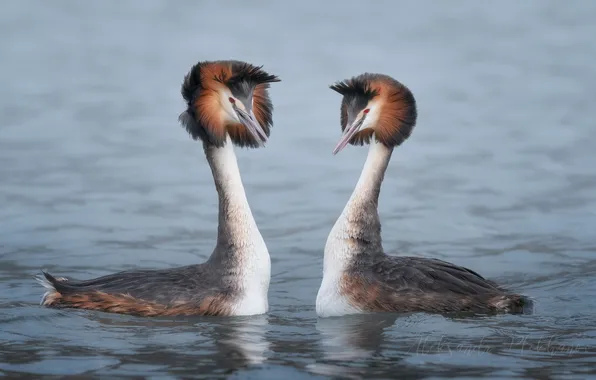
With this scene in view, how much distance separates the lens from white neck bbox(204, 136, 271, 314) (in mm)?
10172

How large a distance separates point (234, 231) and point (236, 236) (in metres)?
0.05

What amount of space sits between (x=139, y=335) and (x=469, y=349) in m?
2.41

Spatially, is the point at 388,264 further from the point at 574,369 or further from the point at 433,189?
the point at 433,189

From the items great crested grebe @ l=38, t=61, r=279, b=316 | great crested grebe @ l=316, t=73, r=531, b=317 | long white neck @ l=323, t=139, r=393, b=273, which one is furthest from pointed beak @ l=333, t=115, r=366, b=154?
great crested grebe @ l=38, t=61, r=279, b=316

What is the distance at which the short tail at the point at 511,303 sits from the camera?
10008mm

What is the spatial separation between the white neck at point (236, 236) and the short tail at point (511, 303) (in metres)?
1.90

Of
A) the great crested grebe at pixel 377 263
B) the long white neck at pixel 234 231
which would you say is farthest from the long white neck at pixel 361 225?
the long white neck at pixel 234 231

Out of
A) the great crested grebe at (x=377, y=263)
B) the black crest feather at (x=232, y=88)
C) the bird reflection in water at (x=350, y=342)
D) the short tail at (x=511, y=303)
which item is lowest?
the bird reflection in water at (x=350, y=342)

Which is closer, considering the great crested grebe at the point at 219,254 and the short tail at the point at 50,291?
the great crested grebe at the point at 219,254

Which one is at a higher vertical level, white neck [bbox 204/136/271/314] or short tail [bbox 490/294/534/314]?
white neck [bbox 204/136/271/314]

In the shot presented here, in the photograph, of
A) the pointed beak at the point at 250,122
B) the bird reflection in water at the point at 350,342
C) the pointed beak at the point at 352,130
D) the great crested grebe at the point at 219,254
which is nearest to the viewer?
the bird reflection in water at the point at 350,342

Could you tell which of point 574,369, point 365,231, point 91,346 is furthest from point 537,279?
point 91,346

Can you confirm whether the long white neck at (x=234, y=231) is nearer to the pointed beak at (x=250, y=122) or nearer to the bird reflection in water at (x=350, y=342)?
the pointed beak at (x=250, y=122)

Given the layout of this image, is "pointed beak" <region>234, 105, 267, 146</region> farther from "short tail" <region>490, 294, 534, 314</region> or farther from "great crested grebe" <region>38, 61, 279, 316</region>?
"short tail" <region>490, 294, 534, 314</region>
